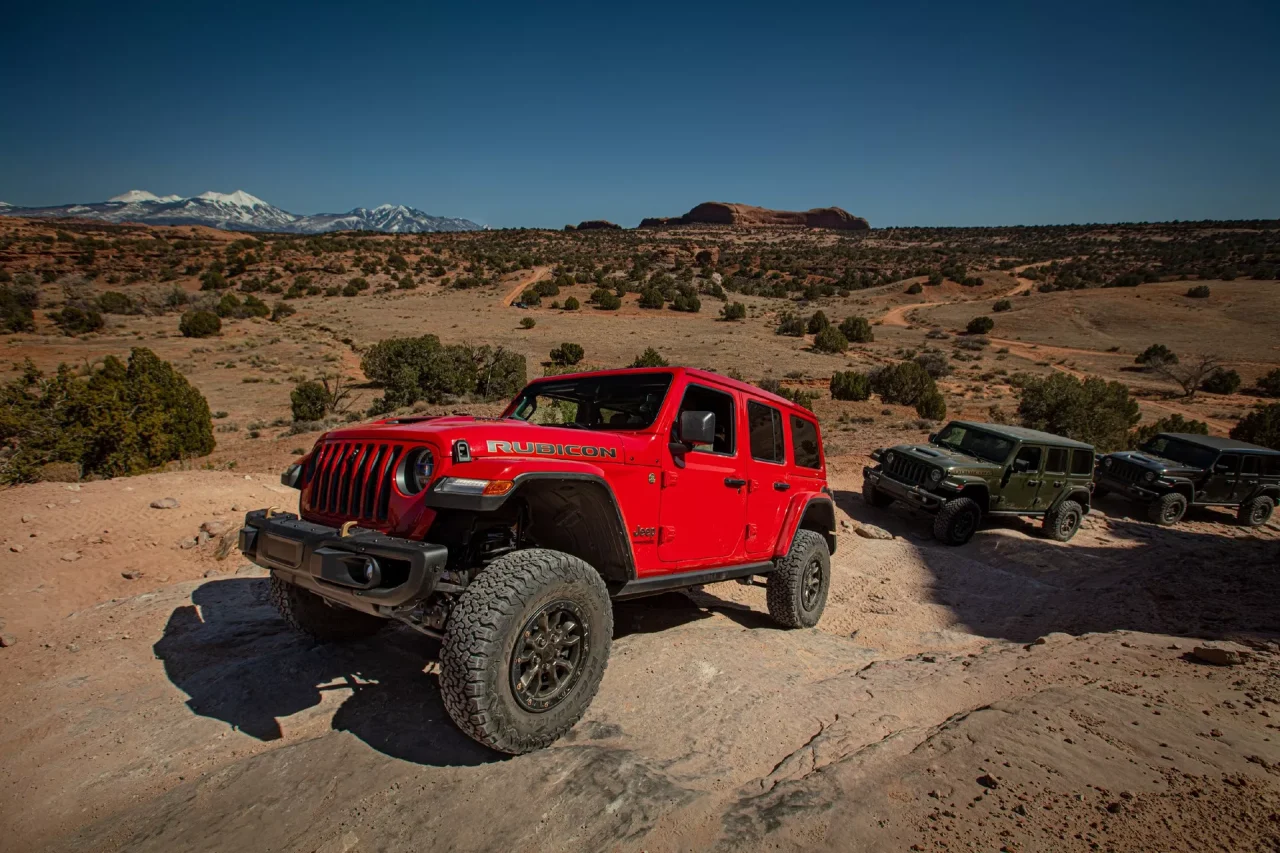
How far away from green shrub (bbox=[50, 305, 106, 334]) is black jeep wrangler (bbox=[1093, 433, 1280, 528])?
131 feet

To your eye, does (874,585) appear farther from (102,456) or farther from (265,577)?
(102,456)

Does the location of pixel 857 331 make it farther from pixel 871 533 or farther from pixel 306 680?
pixel 306 680

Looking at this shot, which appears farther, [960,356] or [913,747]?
[960,356]

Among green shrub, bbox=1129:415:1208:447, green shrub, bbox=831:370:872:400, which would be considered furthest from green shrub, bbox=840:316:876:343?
green shrub, bbox=1129:415:1208:447

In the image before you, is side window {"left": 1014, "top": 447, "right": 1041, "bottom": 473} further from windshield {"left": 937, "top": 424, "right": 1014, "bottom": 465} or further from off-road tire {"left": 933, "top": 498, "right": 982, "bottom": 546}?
off-road tire {"left": 933, "top": 498, "right": 982, "bottom": 546}

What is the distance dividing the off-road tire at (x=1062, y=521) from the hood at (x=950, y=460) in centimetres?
158

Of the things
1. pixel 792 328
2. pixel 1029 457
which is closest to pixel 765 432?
pixel 1029 457

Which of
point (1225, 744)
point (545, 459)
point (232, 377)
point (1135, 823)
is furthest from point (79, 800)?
point (232, 377)

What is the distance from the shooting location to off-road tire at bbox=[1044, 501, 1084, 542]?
34.3 feet

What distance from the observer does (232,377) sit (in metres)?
21.8

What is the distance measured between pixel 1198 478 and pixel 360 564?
1602 cm

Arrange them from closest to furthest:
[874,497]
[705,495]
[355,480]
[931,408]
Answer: [355,480], [705,495], [874,497], [931,408]

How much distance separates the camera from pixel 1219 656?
4320 millimetres

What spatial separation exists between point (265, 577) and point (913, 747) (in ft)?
19.4
